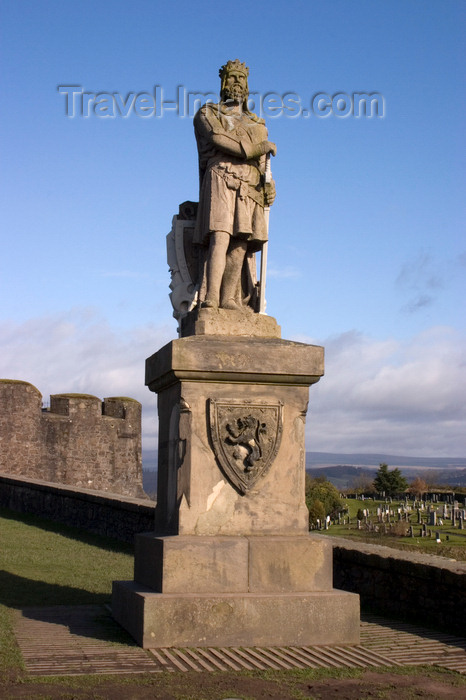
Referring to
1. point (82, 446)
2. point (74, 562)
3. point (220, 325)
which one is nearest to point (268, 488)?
point (220, 325)

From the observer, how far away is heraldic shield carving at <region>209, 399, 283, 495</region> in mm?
6047

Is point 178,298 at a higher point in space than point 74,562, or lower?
→ higher

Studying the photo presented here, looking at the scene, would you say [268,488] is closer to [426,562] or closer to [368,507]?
[426,562]

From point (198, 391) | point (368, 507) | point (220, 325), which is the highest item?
point (220, 325)

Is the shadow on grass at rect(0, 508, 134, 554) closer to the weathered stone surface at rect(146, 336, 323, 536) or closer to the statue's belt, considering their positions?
the weathered stone surface at rect(146, 336, 323, 536)

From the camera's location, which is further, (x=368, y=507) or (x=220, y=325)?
(x=368, y=507)

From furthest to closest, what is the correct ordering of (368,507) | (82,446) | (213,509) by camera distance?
1. (368,507)
2. (82,446)
3. (213,509)

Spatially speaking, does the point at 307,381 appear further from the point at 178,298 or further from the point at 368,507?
the point at 368,507

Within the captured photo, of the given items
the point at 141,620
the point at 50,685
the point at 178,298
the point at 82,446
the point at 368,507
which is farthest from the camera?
the point at 368,507

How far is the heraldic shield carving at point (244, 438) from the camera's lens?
19.8ft

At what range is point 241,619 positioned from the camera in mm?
5590

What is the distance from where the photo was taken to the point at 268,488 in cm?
614

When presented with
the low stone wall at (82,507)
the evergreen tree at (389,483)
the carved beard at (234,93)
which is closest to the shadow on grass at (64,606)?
the low stone wall at (82,507)

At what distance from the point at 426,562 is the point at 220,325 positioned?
9.01 feet
